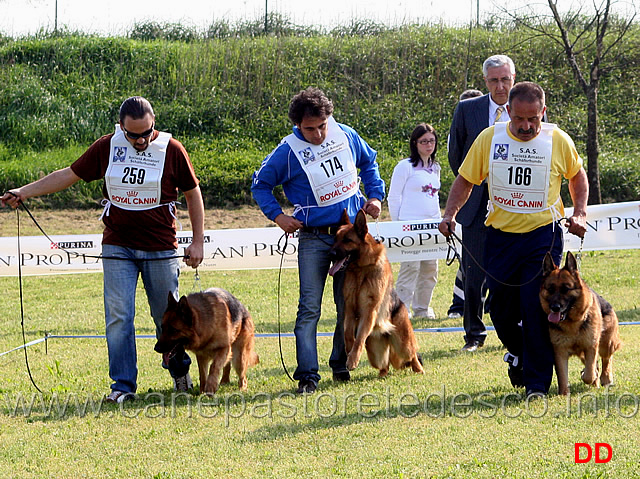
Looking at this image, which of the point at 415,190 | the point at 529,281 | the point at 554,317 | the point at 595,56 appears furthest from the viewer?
the point at 595,56

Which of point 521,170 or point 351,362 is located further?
point 351,362

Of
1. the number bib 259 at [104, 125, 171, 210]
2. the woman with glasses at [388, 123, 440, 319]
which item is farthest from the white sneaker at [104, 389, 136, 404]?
the woman with glasses at [388, 123, 440, 319]

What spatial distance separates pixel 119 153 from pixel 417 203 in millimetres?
4545

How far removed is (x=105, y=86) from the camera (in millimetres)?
23359

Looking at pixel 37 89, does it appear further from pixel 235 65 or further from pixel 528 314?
pixel 528 314

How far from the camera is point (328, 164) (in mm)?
5766

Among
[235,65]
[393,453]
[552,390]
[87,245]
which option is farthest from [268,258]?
[235,65]

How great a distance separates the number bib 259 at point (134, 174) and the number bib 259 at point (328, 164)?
97 centimetres

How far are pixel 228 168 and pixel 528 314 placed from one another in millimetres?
15130

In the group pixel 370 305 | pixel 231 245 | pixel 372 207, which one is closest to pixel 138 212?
pixel 372 207

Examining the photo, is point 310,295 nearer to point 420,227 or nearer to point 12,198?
point 12,198

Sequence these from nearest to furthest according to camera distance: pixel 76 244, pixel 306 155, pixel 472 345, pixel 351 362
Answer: pixel 306 155 < pixel 351 362 < pixel 472 345 < pixel 76 244

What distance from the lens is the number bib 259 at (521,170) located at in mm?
5125

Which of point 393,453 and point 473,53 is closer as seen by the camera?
point 393,453
